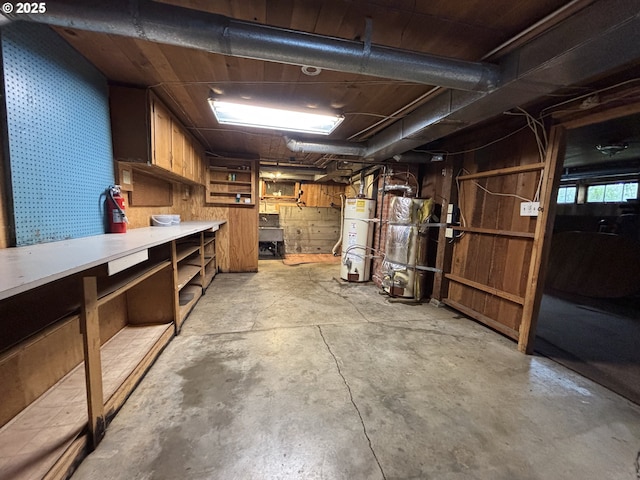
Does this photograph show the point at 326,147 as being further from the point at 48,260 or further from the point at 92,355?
the point at 92,355

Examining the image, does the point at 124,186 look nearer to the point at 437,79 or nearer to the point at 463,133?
the point at 437,79

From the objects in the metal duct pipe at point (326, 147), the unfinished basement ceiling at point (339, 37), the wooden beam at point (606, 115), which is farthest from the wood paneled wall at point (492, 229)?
the metal duct pipe at point (326, 147)

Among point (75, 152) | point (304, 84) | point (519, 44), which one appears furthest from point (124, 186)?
point (519, 44)

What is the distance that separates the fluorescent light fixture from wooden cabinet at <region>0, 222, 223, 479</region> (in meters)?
1.34

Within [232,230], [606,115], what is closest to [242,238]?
[232,230]

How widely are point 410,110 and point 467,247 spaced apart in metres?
1.81

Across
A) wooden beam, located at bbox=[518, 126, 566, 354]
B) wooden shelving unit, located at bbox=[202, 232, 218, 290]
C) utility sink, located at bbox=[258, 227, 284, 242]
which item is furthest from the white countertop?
utility sink, located at bbox=[258, 227, 284, 242]

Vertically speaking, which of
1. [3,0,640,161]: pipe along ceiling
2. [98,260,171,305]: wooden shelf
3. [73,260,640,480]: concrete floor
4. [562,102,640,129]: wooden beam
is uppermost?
[3,0,640,161]: pipe along ceiling

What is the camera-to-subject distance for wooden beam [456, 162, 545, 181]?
234 centimetres

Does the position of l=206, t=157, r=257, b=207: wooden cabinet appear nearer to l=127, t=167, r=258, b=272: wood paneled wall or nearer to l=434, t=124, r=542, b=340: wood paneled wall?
l=127, t=167, r=258, b=272: wood paneled wall

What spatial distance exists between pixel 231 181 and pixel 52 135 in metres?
3.24

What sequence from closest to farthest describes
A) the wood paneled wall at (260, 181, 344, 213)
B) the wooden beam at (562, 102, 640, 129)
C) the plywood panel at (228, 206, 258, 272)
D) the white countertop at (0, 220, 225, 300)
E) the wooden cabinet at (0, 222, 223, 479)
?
1. the white countertop at (0, 220, 225, 300)
2. the wooden cabinet at (0, 222, 223, 479)
3. the wooden beam at (562, 102, 640, 129)
4. the plywood panel at (228, 206, 258, 272)
5. the wood paneled wall at (260, 181, 344, 213)

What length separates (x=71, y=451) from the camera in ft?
3.75

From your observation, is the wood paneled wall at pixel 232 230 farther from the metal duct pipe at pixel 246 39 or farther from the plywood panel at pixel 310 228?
the metal duct pipe at pixel 246 39
